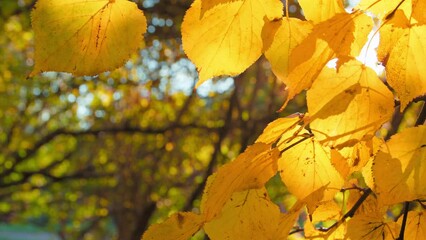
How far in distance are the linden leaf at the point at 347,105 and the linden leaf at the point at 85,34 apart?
13 cm

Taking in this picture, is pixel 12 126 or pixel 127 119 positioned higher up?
pixel 12 126

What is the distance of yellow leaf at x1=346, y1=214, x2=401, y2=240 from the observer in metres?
0.49

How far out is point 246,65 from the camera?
0.46 m

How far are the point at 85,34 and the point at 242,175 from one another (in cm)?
15

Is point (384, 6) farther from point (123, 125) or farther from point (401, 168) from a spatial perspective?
point (123, 125)

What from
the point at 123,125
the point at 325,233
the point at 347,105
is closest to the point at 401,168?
the point at 347,105

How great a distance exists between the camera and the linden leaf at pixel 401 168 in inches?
16.1

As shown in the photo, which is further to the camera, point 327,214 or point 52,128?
point 52,128

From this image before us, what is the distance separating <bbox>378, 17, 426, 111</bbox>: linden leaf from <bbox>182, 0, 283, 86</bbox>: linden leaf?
0.09m

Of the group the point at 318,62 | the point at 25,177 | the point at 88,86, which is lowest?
the point at 318,62

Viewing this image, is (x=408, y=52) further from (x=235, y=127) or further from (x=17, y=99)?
(x=17, y=99)

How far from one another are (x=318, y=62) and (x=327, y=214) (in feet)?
0.84

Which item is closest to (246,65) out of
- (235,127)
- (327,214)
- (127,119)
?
(327,214)

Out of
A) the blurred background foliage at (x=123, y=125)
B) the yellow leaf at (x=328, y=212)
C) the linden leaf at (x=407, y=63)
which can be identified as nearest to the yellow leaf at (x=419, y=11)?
the linden leaf at (x=407, y=63)
